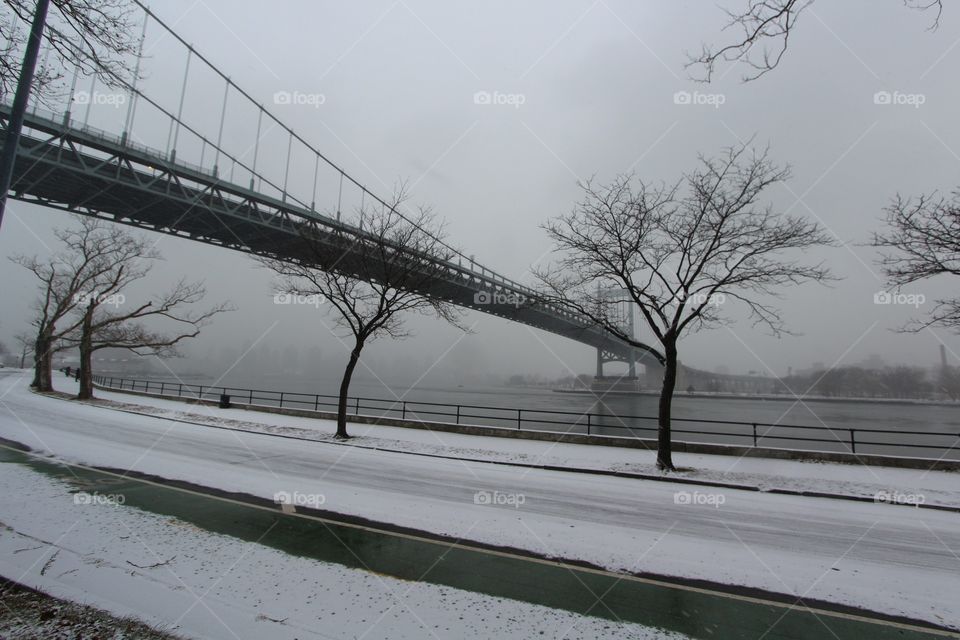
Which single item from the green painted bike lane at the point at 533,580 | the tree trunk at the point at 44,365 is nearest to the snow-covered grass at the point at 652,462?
the green painted bike lane at the point at 533,580

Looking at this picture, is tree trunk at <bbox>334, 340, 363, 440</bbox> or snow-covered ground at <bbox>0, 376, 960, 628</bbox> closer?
snow-covered ground at <bbox>0, 376, 960, 628</bbox>

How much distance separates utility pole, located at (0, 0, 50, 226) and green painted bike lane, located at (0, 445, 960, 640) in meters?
4.52

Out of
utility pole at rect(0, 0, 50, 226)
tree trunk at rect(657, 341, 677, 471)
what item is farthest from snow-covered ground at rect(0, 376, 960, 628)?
utility pole at rect(0, 0, 50, 226)

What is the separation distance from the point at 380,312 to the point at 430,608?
13117 mm

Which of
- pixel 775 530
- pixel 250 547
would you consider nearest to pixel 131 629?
pixel 250 547

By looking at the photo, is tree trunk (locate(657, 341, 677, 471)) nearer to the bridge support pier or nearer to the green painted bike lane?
the green painted bike lane

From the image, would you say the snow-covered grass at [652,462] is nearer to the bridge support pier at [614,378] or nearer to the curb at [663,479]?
the curb at [663,479]

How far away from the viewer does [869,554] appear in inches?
236

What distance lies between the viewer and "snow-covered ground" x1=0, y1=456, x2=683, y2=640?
3.84 m

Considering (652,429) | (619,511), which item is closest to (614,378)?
(652,429)

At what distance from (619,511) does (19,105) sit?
9.73 m

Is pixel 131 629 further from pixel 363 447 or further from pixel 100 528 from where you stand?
pixel 363 447

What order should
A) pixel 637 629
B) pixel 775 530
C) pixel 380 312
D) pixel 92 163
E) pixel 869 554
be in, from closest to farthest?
1. pixel 637 629
2. pixel 869 554
3. pixel 775 530
4. pixel 380 312
5. pixel 92 163

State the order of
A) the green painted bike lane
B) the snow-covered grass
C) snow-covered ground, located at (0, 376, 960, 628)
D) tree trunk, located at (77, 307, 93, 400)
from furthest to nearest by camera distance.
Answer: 1. tree trunk, located at (77, 307, 93, 400)
2. the snow-covered grass
3. snow-covered ground, located at (0, 376, 960, 628)
4. the green painted bike lane
